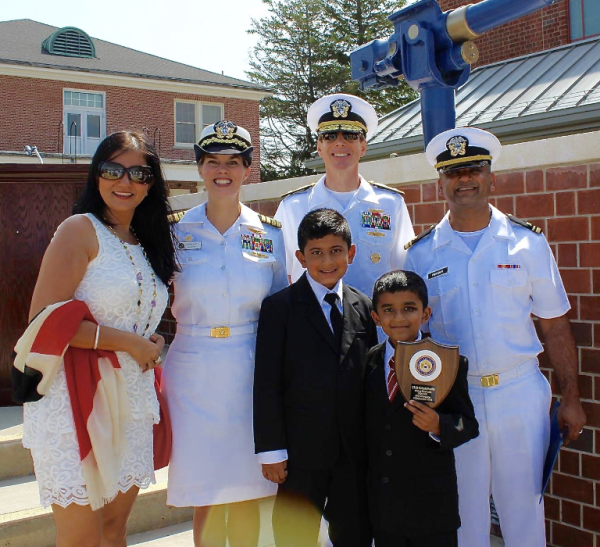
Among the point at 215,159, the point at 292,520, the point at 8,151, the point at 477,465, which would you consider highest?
the point at 8,151

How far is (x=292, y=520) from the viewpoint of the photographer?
2.66 metres

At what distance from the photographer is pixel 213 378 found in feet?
9.45

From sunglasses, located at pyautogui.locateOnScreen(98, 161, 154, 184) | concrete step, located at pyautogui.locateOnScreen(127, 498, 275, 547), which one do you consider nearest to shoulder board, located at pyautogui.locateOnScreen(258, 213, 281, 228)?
sunglasses, located at pyautogui.locateOnScreen(98, 161, 154, 184)

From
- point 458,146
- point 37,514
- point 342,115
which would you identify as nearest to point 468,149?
point 458,146

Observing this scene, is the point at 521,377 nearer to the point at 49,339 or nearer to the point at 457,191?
the point at 457,191

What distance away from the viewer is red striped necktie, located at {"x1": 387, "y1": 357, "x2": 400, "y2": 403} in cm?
256

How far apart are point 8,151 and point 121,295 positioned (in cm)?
2142

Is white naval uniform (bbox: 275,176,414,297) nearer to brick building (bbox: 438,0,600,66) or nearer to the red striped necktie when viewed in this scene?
the red striped necktie

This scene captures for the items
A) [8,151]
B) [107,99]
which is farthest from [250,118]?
[8,151]

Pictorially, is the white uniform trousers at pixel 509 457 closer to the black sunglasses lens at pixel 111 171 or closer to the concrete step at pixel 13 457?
the black sunglasses lens at pixel 111 171

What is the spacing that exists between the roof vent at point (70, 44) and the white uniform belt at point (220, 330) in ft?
79.2

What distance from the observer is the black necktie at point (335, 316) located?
2705 mm

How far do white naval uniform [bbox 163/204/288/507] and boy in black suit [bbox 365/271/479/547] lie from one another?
0.61 meters

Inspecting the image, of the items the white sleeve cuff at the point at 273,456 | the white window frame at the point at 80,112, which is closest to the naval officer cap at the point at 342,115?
the white sleeve cuff at the point at 273,456
